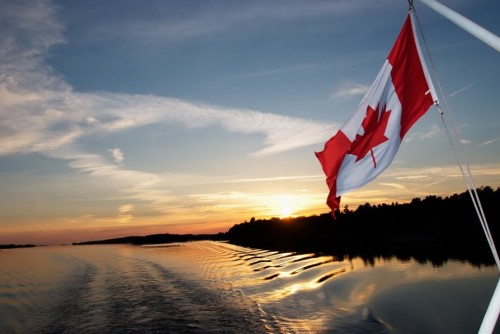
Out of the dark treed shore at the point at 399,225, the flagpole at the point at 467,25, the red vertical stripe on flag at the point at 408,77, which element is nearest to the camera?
the flagpole at the point at 467,25

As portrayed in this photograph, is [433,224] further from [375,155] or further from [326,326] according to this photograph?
[375,155]

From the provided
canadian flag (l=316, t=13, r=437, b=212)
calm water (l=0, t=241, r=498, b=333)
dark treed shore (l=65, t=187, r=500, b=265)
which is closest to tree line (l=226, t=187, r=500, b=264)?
dark treed shore (l=65, t=187, r=500, b=265)

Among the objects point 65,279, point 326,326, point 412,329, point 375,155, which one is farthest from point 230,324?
point 65,279

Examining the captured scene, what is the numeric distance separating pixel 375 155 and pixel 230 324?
10.3m

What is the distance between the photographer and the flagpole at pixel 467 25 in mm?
4246

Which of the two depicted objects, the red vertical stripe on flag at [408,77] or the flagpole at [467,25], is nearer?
the flagpole at [467,25]

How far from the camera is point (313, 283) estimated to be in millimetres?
22562

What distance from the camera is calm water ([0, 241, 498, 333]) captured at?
45.7ft

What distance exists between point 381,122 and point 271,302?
13366 millimetres

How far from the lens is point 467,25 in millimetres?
4504

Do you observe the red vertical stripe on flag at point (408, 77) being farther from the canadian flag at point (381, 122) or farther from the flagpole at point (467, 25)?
the flagpole at point (467, 25)

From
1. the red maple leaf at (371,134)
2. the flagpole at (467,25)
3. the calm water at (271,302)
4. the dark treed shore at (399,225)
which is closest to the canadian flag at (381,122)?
the red maple leaf at (371,134)

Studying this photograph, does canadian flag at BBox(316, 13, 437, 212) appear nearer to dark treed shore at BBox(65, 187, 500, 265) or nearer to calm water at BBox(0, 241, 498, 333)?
calm water at BBox(0, 241, 498, 333)

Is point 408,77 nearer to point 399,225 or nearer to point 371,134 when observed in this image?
point 371,134
